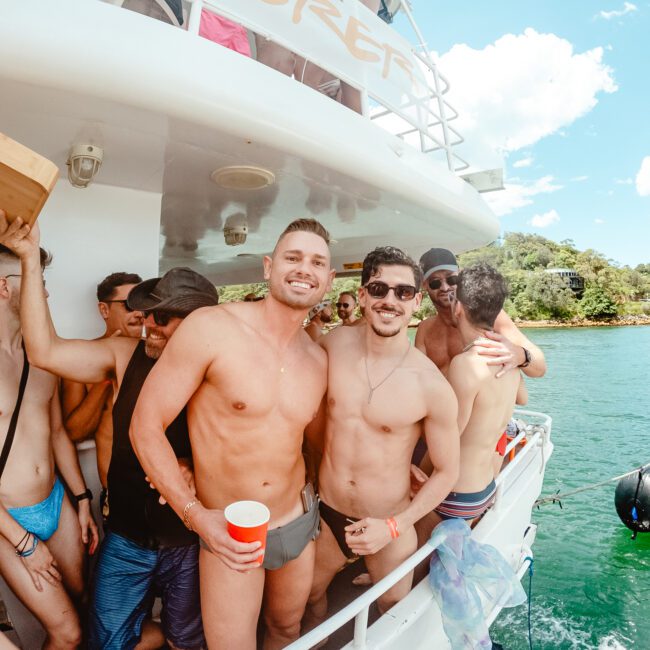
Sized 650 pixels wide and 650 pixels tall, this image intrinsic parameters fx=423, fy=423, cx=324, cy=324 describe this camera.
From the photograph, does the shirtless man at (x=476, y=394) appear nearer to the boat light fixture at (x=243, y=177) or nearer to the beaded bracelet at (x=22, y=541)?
the boat light fixture at (x=243, y=177)

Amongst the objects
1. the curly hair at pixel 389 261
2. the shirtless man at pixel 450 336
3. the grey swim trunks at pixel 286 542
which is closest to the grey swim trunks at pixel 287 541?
the grey swim trunks at pixel 286 542

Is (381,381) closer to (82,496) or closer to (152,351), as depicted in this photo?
(152,351)

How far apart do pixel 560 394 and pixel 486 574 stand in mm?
16980

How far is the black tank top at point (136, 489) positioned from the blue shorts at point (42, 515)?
0.83ft

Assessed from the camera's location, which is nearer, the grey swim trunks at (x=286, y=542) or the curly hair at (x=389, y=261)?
the grey swim trunks at (x=286, y=542)

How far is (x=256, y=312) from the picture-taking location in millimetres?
1840

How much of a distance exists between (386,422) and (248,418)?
25.3 inches

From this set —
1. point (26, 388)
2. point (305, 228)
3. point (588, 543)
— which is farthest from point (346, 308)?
point (588, 543)

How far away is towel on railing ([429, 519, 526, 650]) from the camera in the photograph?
6.48 ft

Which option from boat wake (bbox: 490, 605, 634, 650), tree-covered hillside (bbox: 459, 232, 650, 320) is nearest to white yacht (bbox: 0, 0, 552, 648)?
boat wake (bbox: 490, 605, 634, 650)

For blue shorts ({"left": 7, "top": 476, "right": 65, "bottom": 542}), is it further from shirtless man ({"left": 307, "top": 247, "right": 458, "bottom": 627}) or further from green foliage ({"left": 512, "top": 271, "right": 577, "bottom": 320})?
green foliage ({"left": 512, "top": 271, "right": 577, "bottom": 320})

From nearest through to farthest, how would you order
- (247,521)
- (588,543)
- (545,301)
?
(247,521) → (588,543) → (545,301)

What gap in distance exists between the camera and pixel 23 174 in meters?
1.04

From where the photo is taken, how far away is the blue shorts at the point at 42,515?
1778 mm
